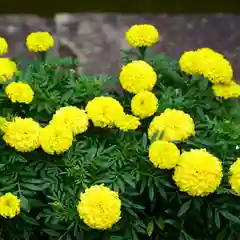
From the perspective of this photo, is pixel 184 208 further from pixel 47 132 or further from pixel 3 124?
pixel 3 124

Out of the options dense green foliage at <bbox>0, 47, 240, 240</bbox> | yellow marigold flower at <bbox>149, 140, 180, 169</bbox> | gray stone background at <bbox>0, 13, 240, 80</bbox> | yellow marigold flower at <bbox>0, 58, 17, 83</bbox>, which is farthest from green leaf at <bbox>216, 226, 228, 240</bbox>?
gray stone background at <bbox>0, 13, 240, 80</bbox>

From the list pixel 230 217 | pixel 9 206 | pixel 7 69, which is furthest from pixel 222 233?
pixel 7 69

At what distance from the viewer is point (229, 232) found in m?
1.58

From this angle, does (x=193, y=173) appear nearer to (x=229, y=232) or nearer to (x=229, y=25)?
(x=229, y=232)

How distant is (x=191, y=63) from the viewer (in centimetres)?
183

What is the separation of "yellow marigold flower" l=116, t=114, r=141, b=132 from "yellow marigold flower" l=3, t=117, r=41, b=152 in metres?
0.20

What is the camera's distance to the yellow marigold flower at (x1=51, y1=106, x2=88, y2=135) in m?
1.60

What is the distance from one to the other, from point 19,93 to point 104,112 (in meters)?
0.22

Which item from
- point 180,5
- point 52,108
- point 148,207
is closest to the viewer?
point 148,207

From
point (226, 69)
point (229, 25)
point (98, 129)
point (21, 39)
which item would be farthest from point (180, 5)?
point (98, 129)

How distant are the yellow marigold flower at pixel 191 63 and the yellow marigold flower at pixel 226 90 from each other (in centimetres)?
7

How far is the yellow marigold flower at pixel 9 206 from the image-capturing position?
4.78 feet

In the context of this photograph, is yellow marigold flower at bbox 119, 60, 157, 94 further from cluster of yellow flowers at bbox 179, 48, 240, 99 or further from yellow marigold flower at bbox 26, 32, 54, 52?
yellow marigold flower at bbox 26, 32, 54, 52

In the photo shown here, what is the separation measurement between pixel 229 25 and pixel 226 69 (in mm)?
1332
